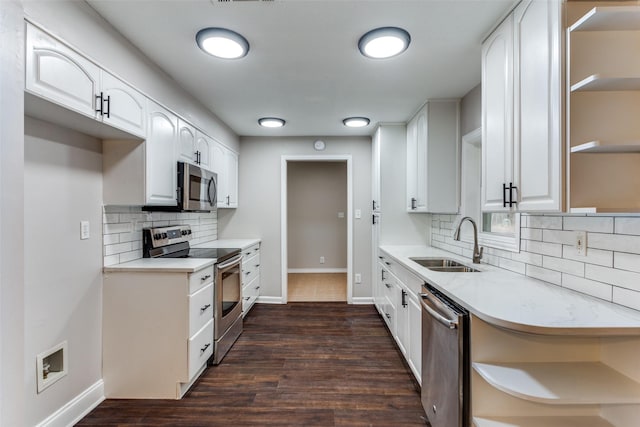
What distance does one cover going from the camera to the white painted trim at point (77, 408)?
171 centimetres

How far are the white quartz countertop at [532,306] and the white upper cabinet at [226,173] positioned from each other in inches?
99.8

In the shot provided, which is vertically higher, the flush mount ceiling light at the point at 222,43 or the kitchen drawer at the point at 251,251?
the flush mount ceiling light at the point at 222,43

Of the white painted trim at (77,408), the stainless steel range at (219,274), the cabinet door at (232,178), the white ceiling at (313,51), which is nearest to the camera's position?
the white ceiling at (313,51)

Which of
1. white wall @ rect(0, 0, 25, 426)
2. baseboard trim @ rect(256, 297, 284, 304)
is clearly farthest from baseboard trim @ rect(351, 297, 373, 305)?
white wall @ rect(0, 0, 25, 426)

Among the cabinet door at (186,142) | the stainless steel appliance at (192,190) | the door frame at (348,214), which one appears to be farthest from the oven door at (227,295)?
the door frame at (348,214)

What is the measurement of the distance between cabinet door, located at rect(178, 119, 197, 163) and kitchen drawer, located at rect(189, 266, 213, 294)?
1.00 metres

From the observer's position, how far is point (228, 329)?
111 inches

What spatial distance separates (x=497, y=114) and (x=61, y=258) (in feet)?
8.80

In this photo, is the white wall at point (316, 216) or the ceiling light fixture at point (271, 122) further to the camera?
the white wall at point (316, 216)

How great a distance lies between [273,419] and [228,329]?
1.09 metres

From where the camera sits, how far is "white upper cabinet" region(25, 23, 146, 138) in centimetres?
132

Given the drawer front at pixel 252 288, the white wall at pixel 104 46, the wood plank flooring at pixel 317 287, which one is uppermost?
the white wall at pixel 104 46

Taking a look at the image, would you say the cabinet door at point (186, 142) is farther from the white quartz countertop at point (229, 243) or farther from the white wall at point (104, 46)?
the white quartz countertop at point (229, 243)

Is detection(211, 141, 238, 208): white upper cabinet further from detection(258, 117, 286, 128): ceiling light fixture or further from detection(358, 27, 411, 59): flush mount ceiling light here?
detection(358, 27, 411, 59): flush mount ceiling light
